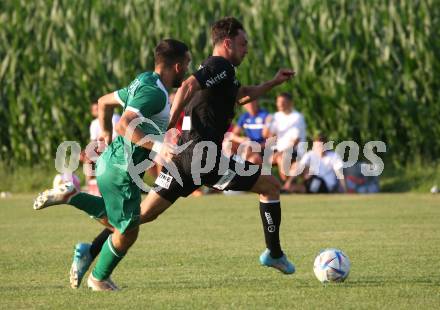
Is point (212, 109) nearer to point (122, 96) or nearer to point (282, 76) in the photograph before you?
point (282, 76)

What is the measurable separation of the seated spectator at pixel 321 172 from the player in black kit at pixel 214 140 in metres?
12.0

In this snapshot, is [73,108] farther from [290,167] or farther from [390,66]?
[390,66]

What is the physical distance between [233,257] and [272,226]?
1.60 metres

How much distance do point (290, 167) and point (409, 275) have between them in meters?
12.2

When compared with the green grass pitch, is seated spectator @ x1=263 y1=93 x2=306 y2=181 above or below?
below

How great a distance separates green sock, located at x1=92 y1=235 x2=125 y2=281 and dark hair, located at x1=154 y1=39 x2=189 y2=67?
5.08 ft

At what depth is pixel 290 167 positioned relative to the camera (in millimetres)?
21797

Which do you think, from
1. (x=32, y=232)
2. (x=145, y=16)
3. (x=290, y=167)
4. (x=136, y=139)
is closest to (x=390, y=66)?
(x=290, y=167)

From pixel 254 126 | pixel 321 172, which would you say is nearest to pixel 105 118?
pixel 254 126

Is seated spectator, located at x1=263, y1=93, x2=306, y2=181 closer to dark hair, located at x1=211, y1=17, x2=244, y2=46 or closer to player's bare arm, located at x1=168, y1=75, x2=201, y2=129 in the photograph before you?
dark hair, located at x1=211, y1=17, x2=244, y2=46

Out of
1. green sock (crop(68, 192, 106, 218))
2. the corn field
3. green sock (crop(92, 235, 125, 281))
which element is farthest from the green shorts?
the corn field

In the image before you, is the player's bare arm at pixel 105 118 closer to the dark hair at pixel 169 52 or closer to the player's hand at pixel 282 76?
the dark hair at pixel 169 52

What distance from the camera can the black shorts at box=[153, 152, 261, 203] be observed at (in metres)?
9.43

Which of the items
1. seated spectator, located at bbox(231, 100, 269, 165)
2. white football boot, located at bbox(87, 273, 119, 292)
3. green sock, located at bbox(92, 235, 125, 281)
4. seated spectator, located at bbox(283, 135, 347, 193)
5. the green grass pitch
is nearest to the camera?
the green grass pitch
